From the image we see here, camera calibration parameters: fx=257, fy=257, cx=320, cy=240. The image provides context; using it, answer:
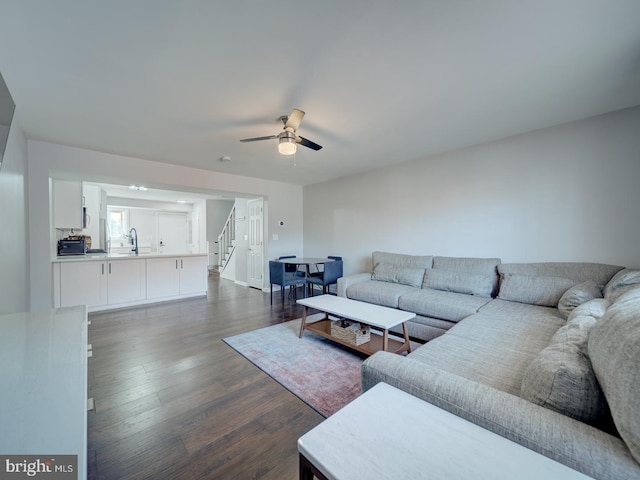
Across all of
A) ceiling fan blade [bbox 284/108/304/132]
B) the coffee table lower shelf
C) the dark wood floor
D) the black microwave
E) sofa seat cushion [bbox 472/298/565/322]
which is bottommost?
the dark wood floor

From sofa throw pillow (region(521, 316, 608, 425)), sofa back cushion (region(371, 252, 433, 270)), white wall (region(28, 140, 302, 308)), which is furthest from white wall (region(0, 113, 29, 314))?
sofa back cushion (region(371, 252, 433, 270))

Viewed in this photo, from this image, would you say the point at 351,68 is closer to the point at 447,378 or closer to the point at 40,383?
the point at 447,378

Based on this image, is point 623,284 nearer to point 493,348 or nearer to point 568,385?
point 493,348

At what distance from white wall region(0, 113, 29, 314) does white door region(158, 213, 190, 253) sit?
6.01 metres

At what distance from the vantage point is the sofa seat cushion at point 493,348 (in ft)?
5.00

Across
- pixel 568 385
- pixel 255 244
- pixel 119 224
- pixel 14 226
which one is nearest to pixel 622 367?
pixel 568 385

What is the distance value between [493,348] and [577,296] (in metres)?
1.23

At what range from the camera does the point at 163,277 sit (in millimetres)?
4938

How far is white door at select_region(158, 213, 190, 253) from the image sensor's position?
9000mm

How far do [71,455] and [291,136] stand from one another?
99.2 inches

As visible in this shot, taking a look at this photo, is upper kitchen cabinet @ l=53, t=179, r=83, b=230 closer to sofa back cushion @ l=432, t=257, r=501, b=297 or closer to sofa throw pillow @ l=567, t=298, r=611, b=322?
sofa back cushion @ l=432, t=257, r=501, b=297

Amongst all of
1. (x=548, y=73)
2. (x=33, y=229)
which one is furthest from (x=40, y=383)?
(x=33, y=229)

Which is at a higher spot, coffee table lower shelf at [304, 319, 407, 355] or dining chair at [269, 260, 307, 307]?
dining chair at [269, 260, 307, 307]

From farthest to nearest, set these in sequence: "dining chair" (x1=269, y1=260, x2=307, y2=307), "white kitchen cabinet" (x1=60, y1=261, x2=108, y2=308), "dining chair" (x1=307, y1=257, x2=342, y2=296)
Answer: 1. "dining chair" (x1=307, y1=257, x2=342, y2=296)
2. "dining chair" (x1=269, y1=260, x2=307, y2=307)
3. "white kitchen cabinet" (x1=60, y1=261, x2=108, y2=308)
